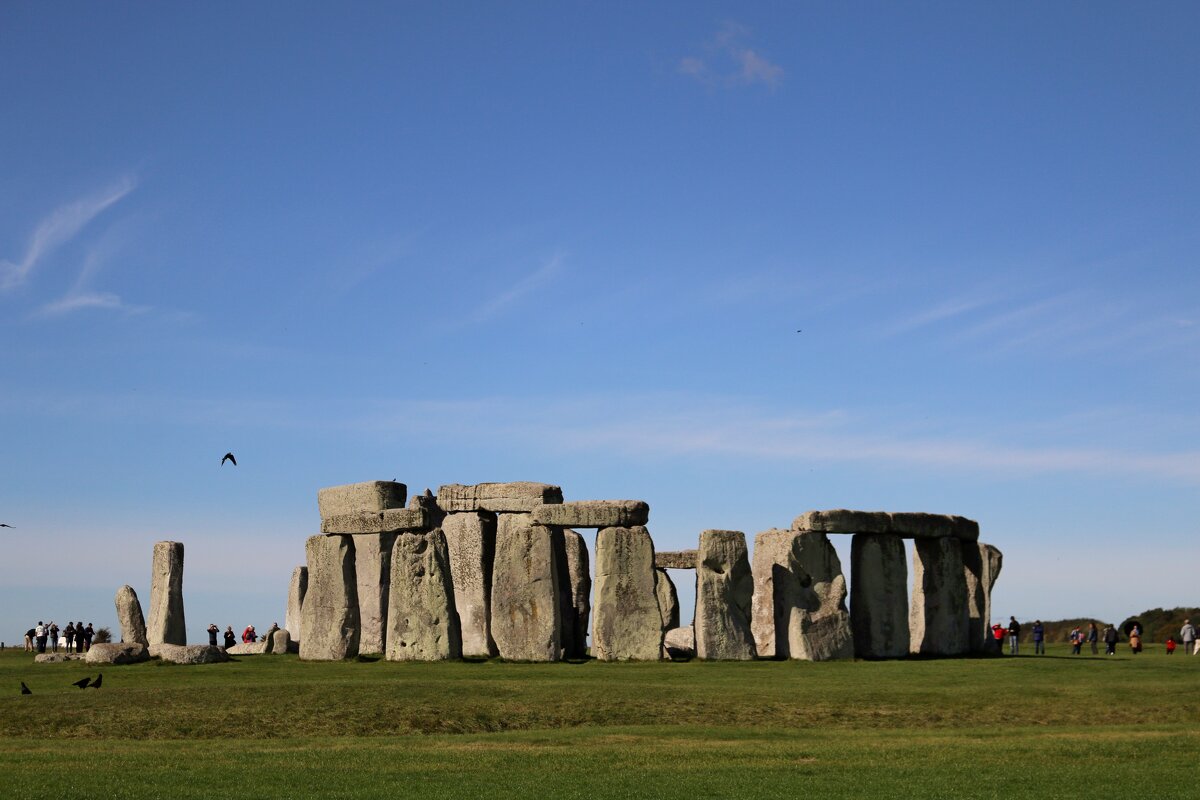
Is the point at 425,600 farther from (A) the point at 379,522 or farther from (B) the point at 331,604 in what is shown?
(B) the point at 331,604

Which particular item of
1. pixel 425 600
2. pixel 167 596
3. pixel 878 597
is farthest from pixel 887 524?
pixel 167 596

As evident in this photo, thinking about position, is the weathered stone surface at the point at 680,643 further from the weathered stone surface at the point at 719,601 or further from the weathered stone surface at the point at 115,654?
the weathered stone surface at the point at 115,654

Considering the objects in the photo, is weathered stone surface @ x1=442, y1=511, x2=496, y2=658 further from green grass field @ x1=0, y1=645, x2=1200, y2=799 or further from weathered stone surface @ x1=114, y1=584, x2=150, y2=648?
weathered stone surface @ x1=114, y1=584, x2=150, y2=648

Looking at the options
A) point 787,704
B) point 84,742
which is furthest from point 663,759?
point 84,742

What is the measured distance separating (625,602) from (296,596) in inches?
454

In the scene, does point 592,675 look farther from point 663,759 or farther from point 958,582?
point 958,582

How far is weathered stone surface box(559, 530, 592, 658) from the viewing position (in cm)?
3178

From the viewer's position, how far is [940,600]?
32.2m

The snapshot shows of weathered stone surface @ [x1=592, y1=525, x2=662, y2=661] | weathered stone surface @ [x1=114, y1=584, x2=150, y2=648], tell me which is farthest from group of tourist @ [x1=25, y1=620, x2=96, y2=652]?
weathered stone surface @ [x1=592, y1=525, x2=662, y2=661]

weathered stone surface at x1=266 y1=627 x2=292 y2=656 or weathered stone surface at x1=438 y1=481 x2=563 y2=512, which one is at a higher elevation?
weathered stone surface at x1=438 y1=481 x2=563 y2=512

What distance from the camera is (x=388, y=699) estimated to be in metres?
21.7

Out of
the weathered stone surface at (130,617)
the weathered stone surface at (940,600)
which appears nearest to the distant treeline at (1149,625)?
the weathered stone surface at (940,600)

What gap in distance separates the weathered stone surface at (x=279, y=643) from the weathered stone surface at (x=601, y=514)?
29.5 ft

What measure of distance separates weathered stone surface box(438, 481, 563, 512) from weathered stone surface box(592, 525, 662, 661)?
2.64 metres
